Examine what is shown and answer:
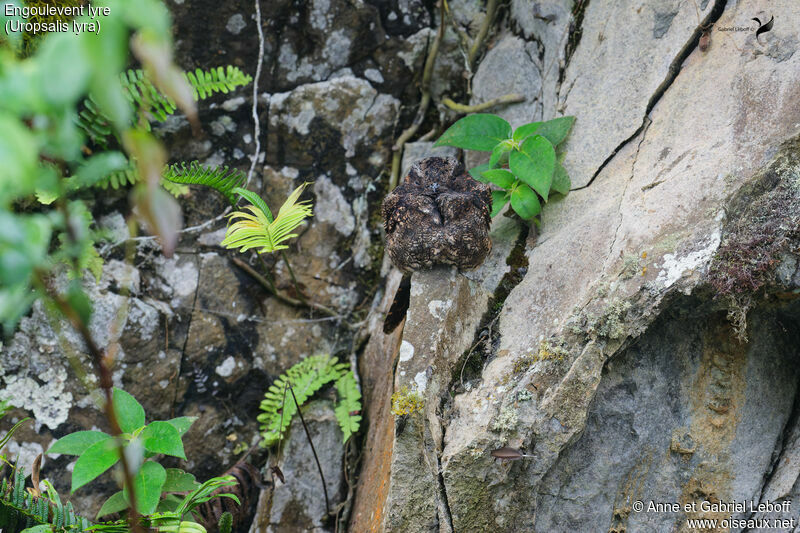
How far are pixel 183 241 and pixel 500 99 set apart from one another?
2430 millimetres

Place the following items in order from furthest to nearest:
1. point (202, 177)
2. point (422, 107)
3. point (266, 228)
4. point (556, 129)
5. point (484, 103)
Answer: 1. point (422, 107)
2. point (484, 103)
3. point (556, 129)
4. point (202, 177)
5. point (266, 228)

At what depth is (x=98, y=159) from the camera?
3.86ft

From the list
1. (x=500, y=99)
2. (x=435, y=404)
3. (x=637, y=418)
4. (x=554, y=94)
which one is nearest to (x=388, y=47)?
(x=500, y=99)

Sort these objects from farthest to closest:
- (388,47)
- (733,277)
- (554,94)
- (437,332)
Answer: (388,47) → (554,94) → (437,332) → (733,277)

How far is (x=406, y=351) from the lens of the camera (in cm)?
313

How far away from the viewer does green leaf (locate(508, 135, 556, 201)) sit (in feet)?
10.4

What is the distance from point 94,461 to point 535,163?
2.59 m

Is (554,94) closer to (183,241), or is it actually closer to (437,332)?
(437,332)

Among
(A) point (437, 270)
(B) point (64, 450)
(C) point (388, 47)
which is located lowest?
(B) point (64, 450)

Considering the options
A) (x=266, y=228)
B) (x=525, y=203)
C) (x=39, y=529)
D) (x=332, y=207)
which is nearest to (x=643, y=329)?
(x=525, y=203)

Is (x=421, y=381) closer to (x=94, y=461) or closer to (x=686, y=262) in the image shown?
(x=686, y=262)

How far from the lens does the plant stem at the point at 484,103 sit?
404 cm

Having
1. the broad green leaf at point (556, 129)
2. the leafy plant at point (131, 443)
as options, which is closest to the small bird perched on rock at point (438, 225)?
the broad green leaf at point (556, 129)

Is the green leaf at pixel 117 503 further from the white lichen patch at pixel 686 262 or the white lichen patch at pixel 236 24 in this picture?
the white lichen patch at pixel 236 24
